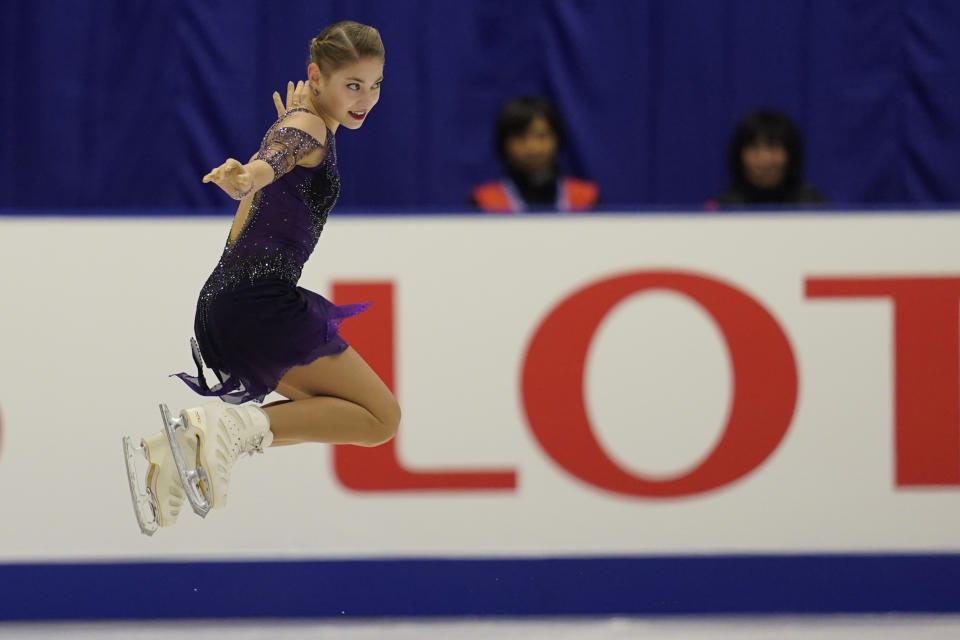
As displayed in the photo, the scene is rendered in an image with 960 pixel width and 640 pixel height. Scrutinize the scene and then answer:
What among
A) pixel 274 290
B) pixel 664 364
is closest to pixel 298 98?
pixel 274 290

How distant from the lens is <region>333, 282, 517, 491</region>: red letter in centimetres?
430

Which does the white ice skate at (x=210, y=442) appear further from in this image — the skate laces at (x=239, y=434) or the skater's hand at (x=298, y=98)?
the skater's hand at (x=298, y=98)

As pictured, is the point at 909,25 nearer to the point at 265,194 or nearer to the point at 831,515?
the point at 831,515

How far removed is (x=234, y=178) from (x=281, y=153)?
20 centimetres

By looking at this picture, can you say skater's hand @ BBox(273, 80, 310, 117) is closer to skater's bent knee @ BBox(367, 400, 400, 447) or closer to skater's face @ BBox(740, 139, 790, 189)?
skater's bent knee @ BBox(367, 400, 400, 447)

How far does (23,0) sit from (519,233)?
9.24 feet

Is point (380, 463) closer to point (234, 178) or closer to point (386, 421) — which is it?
point (386, 421)

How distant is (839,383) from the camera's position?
433cm

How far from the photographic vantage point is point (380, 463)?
4297 mm

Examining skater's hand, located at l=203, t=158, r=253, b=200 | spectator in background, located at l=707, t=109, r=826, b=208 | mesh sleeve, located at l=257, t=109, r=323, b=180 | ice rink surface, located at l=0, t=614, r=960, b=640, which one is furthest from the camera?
spectator in background, located at l=707, t=109, r=826, b=208

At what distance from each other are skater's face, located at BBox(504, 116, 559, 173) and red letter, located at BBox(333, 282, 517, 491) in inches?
45.4

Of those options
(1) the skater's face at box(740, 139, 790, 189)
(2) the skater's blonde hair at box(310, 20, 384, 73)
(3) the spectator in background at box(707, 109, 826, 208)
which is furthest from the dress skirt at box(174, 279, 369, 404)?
(1) the skater's face at box(740, 139, 790, 189)

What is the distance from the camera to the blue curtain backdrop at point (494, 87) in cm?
587

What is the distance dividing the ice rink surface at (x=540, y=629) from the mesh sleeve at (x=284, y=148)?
6.67 feet
